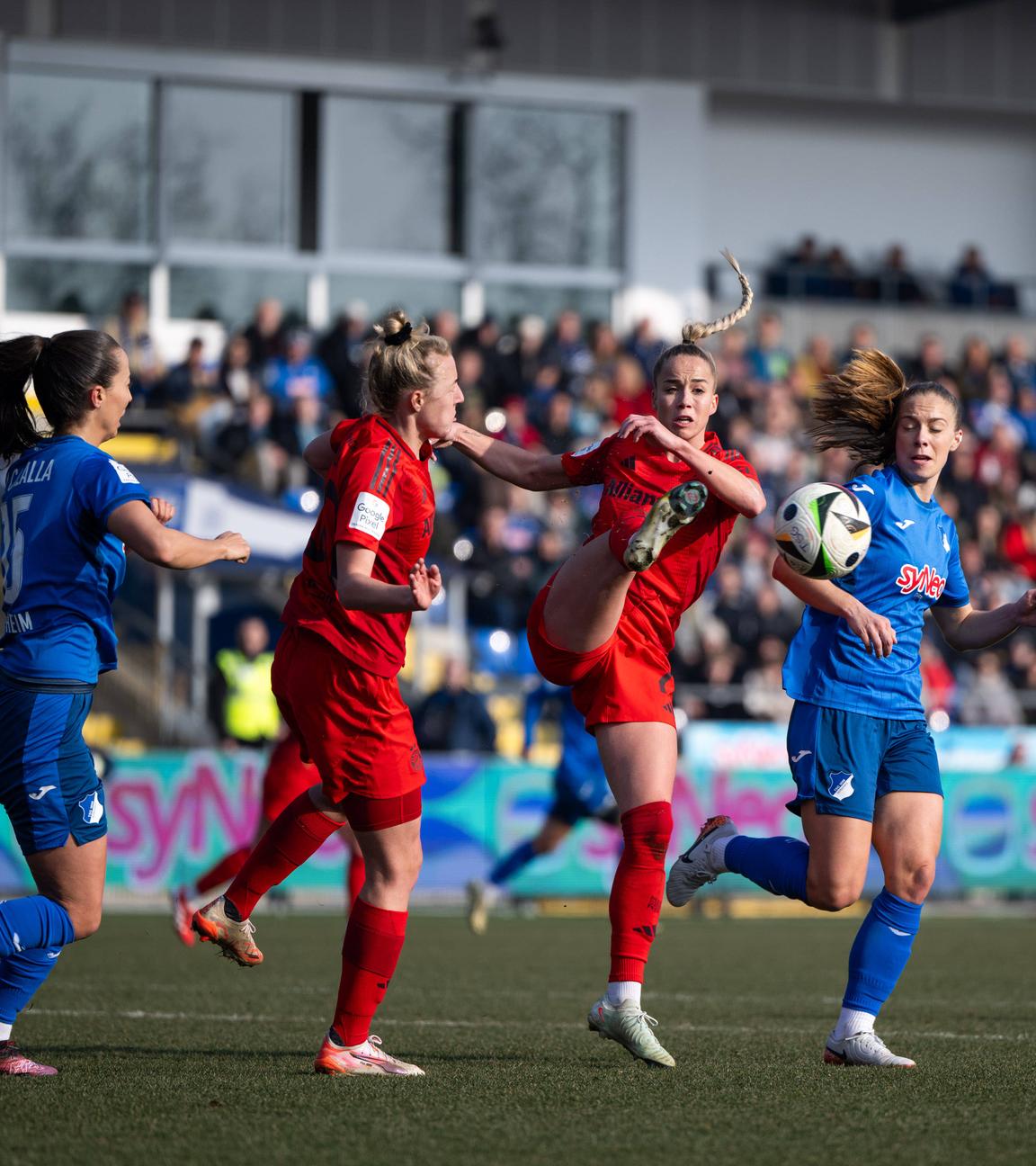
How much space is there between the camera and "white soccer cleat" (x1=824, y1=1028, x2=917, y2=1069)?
219 inches

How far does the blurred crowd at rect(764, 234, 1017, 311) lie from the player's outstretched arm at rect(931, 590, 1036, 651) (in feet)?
65.0

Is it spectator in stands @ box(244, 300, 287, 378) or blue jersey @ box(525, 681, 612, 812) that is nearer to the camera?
blue jersey @ box(525, 681, 612, 812)

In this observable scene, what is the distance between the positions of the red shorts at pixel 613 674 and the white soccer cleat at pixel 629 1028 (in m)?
0.85

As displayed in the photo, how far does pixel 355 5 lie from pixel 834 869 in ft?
66.4

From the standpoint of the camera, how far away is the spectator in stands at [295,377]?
1831 cm

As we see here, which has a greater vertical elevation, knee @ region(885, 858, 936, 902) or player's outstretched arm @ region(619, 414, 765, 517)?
player's outstretched arm @ region(619, 414, 765, 517)

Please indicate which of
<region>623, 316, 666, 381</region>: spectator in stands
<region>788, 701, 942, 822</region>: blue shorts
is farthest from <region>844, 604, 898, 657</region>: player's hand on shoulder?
<region>623, 316, 666, 381</region>: spectator in stands

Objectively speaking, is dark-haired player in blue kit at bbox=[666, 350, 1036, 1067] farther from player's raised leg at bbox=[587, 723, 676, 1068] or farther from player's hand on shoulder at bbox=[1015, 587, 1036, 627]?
player's raised leg at bbox=[587, 723, 676, 1068]

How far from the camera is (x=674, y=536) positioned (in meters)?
5.75

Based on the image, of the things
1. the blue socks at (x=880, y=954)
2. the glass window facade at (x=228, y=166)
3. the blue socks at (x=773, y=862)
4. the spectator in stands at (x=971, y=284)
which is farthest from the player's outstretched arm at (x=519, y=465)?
the spectator in stands at (x=971, y=284)

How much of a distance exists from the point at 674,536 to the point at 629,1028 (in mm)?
1460

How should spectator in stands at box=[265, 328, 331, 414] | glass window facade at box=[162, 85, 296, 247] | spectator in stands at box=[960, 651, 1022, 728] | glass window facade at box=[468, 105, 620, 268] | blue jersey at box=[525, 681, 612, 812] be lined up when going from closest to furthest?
blue jersey at box=[525, 681, 612, 812] < spectator in stands at box=[960, 651, 1022, 728] < spectator in stands at box=[265, 328, 331, 414] < glass window facade at box=[162, 85, 296, 247] < glass window facade at box=[468, 105, 620, 268]

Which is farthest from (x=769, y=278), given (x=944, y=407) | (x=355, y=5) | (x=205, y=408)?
(x=944, y=407)

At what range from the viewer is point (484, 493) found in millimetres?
17844
